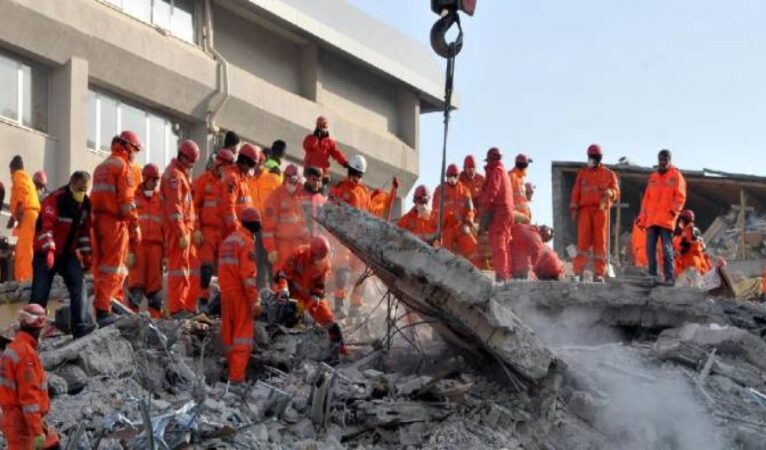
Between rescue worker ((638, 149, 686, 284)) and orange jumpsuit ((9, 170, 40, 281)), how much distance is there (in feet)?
26.3

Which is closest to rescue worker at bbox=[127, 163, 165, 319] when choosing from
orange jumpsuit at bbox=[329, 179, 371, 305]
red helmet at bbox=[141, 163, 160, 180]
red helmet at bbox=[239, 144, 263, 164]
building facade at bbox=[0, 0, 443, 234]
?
red helmet at bbox=[141, 163, 160, 180]

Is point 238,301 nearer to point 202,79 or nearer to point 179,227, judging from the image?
point 179,227

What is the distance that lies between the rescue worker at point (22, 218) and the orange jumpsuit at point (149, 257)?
4.17 meters

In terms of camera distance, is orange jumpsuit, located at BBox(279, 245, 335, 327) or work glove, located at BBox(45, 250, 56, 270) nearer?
work glove, located at BBox(45, 250, 56, 270)

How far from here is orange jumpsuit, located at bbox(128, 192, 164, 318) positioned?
14.5m

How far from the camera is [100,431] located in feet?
35.8

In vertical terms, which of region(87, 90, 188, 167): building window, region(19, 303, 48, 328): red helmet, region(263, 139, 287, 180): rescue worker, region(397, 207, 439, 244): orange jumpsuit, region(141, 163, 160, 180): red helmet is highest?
region(87, 90, 188, 167): building window

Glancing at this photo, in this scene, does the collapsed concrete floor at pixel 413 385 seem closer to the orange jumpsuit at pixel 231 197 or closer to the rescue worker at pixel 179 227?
the rescue worker at pixel 179 227

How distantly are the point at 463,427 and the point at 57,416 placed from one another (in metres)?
3.35

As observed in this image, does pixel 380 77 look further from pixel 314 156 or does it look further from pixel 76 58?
pixel 314 156

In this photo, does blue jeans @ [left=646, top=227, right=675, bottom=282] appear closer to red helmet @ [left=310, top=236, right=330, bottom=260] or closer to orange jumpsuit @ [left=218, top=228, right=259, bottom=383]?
red helmet @ [left=310, top=236, right=330, bottom=260]

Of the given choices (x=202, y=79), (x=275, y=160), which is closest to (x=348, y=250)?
(x=275, y=160)

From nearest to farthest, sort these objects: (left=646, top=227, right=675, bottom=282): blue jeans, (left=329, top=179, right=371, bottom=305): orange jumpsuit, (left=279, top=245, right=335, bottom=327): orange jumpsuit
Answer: (left=279, top=245, right=335, bottom=327): orange jumpsuit
(left=329, top=179, right=371, bottom=305): orange jumpsuit
(left=646, top=227, right=675, bottom=282): blue jeans

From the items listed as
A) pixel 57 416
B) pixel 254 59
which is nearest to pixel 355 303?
pixel 57 416
